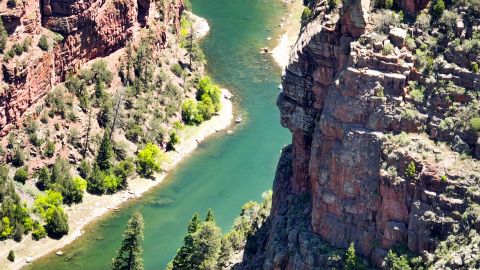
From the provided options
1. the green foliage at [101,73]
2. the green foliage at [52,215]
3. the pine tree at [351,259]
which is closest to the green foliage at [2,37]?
the green foliage at [101,73]

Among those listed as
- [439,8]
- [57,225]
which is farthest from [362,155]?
[57,225]

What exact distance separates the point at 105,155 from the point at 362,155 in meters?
76.1

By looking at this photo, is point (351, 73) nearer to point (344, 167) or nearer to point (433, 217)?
point (344, 167)

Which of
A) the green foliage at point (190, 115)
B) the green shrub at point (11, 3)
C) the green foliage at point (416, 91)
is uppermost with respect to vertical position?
the green foliage at point (416, 91)

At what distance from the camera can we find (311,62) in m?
93.2

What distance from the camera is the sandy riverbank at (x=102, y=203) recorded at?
13512cm

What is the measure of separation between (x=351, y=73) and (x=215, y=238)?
35.5 m

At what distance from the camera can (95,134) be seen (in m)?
160

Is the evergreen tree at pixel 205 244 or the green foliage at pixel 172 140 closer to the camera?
the evergreen tree at pixel 205 244

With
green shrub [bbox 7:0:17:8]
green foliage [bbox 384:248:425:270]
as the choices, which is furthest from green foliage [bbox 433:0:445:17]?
green shrub [bbox 7:0:17:8]

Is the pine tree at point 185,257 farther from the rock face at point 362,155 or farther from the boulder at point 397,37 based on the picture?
the boulder at point 397,37

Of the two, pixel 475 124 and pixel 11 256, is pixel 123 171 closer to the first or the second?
pixel 11 256

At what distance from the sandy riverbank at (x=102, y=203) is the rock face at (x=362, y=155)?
164 ft

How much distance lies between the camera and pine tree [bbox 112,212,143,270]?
116 meters
